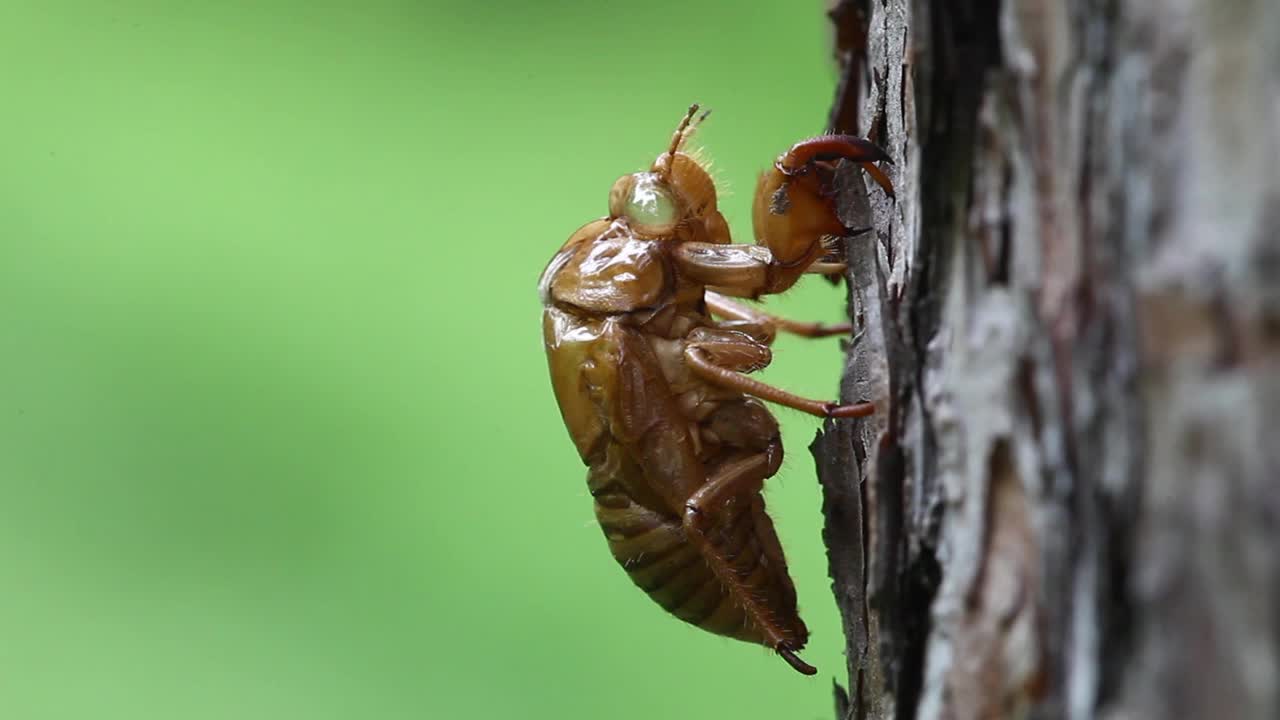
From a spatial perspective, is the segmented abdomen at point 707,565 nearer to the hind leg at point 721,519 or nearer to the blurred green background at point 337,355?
the hind leg at point 721,519

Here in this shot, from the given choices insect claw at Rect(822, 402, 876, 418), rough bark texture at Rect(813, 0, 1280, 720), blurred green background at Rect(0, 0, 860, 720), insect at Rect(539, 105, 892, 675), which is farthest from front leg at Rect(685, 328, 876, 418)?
blurred green background at Rect(0, 0, 860, 720)

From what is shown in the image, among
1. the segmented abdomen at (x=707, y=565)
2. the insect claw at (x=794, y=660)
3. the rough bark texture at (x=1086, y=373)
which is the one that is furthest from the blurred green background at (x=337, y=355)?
the rough bark texture at (x=1086, y=373)

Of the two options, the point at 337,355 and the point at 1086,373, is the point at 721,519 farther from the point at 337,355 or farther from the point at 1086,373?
the point at 337,355

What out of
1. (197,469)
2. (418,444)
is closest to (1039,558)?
(418,444)

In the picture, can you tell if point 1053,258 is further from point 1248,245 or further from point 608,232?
point 608,232

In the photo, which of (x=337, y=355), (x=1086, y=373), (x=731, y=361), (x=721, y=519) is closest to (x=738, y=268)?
(x=731, y=361)

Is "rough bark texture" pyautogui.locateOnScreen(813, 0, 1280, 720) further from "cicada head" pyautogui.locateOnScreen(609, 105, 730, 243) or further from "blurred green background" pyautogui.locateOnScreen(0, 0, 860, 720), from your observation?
"blurred green background" pyautogui.locateOnScreen(0, 0, 860, 720)

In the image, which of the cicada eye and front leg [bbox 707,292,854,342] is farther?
front leg [bbox 707,292,854,342]
